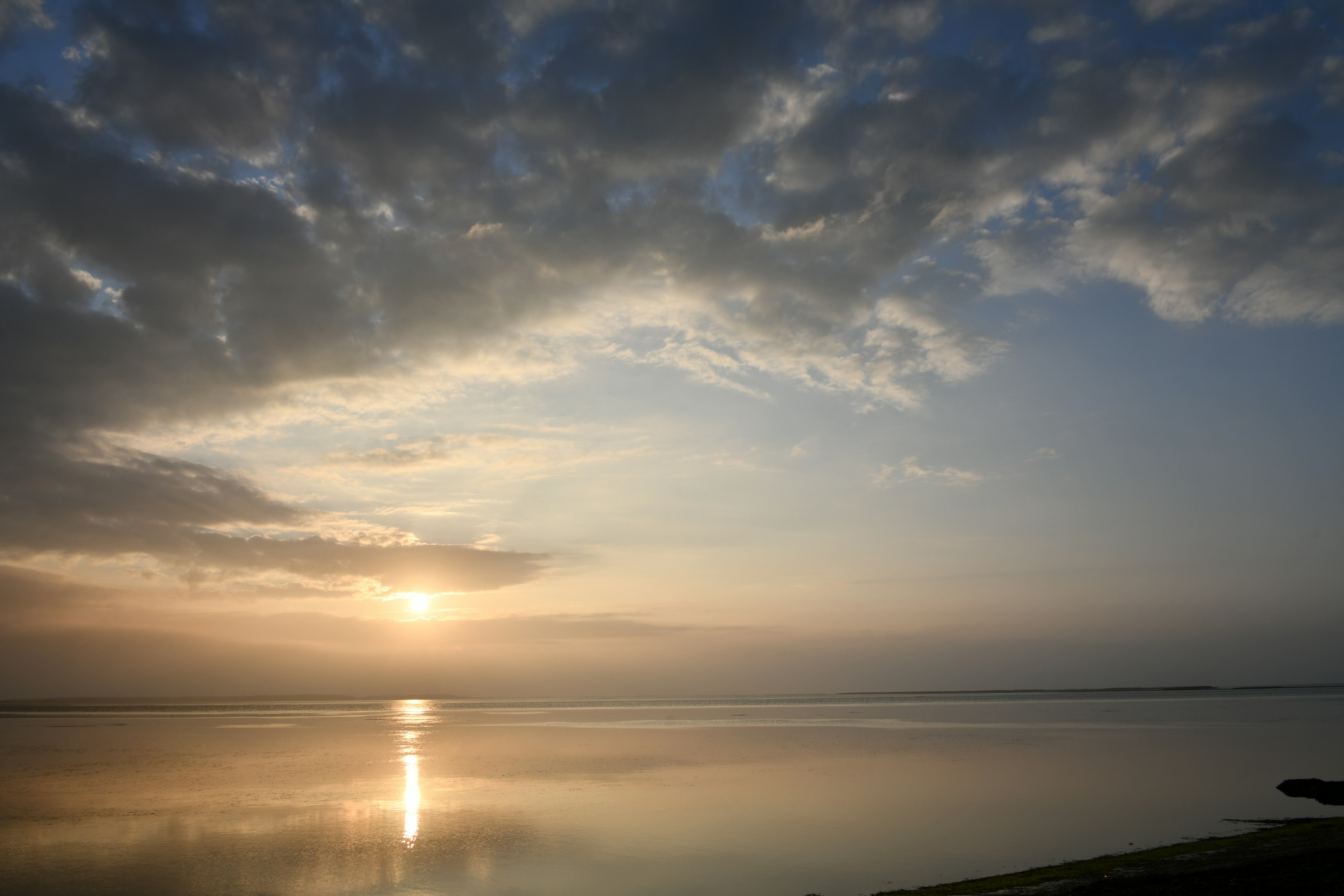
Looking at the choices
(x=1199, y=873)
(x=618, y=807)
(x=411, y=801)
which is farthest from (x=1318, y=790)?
(x=411, y=801)

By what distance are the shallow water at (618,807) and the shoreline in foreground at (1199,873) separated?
161cm

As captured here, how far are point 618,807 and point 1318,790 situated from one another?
88.1ft

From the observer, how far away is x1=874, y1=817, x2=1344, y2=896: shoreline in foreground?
16.2 m

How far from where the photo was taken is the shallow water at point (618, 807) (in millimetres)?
20469

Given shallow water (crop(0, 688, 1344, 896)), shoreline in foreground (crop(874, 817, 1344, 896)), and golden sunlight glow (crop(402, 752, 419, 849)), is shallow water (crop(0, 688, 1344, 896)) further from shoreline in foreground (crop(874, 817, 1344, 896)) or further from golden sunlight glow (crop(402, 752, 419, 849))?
shoreline in foreground (crop(874, 817, 1344, 896))

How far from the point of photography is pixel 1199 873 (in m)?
18.0

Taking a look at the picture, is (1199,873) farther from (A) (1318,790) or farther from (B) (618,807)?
(B) (618,807)

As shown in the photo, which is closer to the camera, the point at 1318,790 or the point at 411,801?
the point at 1318,790

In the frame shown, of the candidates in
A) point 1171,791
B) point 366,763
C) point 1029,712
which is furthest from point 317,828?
point 1029,712

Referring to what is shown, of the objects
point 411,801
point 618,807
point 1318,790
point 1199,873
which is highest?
point 1199,873

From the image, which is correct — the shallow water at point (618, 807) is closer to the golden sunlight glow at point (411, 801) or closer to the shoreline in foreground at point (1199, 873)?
the golden sunlight glow at point (411, 801)

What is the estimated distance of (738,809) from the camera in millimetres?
29672

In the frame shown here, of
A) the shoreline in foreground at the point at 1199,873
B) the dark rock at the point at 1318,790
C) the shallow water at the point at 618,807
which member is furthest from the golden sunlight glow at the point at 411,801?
the dark rock at the point at 1318,790

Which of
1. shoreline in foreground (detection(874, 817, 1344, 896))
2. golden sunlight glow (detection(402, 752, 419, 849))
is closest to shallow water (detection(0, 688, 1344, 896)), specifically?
golden sunlight glow (detection(402, 752, 419, 849))
